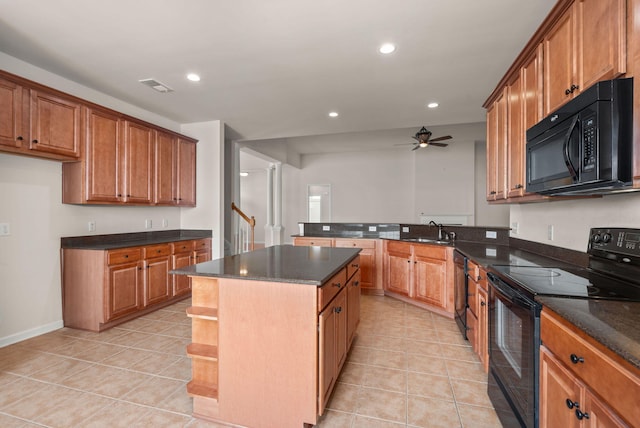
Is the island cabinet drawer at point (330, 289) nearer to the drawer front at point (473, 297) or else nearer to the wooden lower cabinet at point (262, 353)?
the wooden lower cabinet at point (262, 353)

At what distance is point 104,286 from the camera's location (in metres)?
3.00

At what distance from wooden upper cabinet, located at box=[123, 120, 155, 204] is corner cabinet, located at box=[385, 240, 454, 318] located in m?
3.37

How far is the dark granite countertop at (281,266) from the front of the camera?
1.63 m

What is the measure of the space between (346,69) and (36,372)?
3.66m

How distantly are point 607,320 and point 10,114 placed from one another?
4.07 metres

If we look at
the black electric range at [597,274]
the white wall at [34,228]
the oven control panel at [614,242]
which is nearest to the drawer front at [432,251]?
the black electric range at [597,274]

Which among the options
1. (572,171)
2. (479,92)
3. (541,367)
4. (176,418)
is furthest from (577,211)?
(176,418)

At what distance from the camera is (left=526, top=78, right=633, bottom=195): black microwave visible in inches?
47.5

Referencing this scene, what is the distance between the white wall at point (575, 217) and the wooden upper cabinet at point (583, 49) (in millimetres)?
672

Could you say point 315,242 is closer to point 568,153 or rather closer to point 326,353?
point 326,353

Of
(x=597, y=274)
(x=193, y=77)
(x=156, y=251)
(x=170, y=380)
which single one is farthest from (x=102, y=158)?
(x=597, y=274)

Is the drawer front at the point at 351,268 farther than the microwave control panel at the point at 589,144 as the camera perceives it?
Yes

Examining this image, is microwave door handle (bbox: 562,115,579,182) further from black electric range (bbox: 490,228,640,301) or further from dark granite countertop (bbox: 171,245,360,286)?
dark granite countertop (bbox: 171,245,360,286)

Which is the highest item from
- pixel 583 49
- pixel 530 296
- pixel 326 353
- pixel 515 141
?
pixel 583 49
